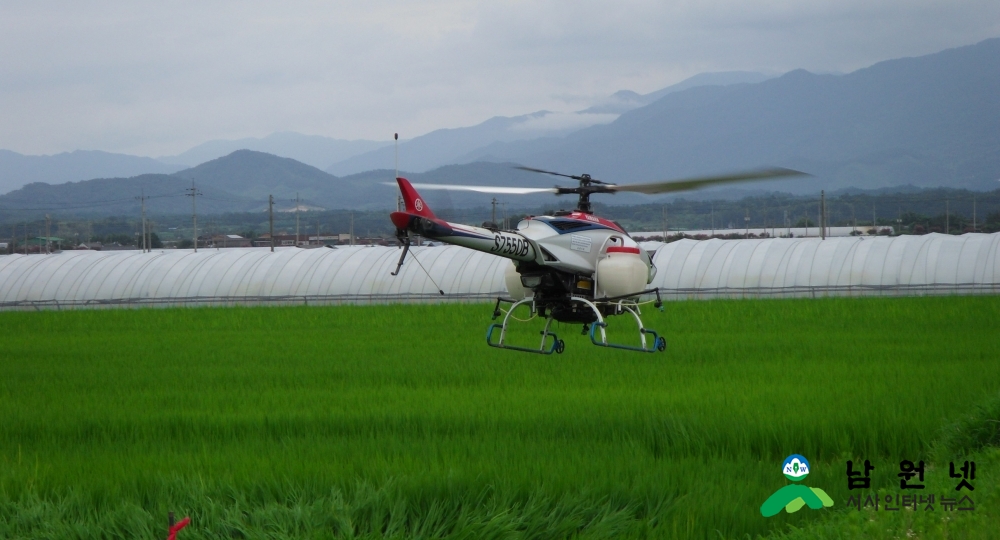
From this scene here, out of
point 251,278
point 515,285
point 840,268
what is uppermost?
point 515,285

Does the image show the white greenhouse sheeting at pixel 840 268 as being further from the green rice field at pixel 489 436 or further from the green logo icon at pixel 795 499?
the green logo icon at pixel 795 499

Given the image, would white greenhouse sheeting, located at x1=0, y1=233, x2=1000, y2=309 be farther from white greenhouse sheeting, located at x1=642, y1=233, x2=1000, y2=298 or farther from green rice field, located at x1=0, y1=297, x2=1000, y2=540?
green rice field, located at x1=0, y1=297, x2=1000, y2=540

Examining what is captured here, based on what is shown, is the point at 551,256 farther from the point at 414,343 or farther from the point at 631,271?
the point at 414,343

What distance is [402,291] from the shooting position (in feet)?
107

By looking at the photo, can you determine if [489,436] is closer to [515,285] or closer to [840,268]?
[515,285]

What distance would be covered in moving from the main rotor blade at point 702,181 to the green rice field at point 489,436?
242cm

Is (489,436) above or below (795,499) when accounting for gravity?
below

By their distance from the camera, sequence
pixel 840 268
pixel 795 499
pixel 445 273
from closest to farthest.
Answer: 1. pixel 795 499
2. pixel 840 268
3. pixel 445 273

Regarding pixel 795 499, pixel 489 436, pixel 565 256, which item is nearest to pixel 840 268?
pixel 565 256

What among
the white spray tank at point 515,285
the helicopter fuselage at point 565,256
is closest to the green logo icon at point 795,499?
the helicopter fuselage at point 565,256

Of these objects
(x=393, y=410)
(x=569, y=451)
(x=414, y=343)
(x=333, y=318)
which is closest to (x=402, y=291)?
(x=333, y=318)

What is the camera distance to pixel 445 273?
3341 centimetres

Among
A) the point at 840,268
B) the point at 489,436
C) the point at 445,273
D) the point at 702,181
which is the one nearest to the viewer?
the point at 489,436

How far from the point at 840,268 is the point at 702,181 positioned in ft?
58.0
